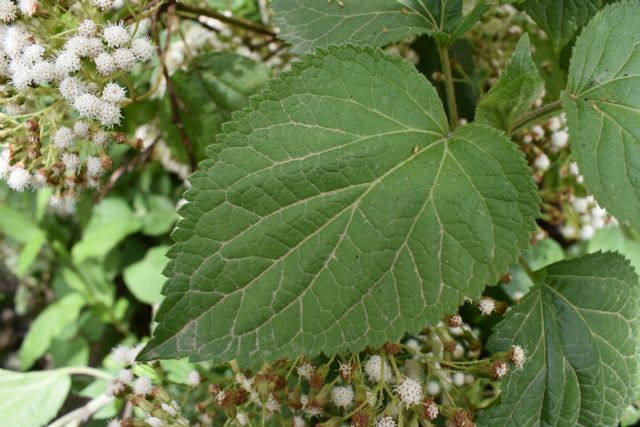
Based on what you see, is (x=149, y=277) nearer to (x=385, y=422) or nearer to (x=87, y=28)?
(x=87, y=28)

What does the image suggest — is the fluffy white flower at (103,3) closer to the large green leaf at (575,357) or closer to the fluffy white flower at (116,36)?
the fluffy white flower at (116,36)

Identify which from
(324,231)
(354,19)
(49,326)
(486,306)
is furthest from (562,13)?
(49,326)

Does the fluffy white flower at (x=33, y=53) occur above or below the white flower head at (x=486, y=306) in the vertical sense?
above

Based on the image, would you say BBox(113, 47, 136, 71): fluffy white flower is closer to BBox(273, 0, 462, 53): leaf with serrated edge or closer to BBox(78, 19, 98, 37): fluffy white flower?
BBox(78, 19, 98, 37): fluffy white flower

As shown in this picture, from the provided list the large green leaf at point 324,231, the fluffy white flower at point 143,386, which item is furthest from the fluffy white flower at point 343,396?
the fluffy white flower at point 143,386

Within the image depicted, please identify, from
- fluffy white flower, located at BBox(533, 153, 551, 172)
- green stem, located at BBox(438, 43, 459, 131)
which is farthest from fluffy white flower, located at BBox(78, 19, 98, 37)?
fluffy white flower, located at BBox(533, 153, 551, 172)

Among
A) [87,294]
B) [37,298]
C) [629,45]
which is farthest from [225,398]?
[37,298]
